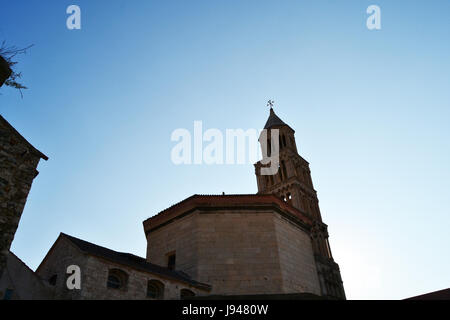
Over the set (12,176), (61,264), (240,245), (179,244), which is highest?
(179,244)

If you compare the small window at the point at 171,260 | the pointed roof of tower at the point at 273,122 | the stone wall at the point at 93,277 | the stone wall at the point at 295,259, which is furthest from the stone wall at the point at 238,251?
the pointed roof of tower at the point at 273,122

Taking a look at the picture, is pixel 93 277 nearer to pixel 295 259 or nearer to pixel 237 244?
pixel 237 244

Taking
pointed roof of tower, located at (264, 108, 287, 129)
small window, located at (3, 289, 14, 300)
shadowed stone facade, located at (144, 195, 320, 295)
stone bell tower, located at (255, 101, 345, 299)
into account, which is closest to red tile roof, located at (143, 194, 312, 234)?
shadowed stone facade, located at (144, 195, 320, 295)

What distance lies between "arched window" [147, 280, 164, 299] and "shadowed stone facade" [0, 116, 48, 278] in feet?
27.4

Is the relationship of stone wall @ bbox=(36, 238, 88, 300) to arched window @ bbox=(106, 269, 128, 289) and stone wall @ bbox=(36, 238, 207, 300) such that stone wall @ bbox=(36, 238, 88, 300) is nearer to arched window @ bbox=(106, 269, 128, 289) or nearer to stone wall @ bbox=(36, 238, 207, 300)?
stone wall @ bbox=(36, 238, 207, 300)

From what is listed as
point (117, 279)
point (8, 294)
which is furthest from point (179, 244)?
point (8, 294)

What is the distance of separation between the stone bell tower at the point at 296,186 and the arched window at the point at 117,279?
50.0ft

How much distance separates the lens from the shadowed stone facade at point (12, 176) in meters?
7.27

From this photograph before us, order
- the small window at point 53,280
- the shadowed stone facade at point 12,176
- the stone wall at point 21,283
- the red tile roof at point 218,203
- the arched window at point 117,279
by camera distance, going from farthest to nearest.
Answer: the red tile roof at point 218,203
the small window at point 53,280
the arched window at point 117,279
the stone wall at point 21,283
the shadowed stone facade at point 12,176

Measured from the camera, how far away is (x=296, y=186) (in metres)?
32.7

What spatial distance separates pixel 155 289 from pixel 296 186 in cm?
2109

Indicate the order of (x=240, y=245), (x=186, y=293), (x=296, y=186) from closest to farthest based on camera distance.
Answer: (x=186, y=293), (x=240, y=245), (x=296, y=186)

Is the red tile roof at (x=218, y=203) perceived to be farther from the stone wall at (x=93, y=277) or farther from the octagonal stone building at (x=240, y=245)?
the stone wall at (x=93, y=277)
